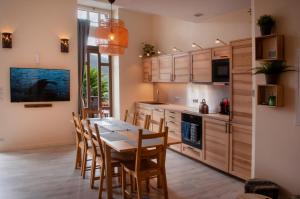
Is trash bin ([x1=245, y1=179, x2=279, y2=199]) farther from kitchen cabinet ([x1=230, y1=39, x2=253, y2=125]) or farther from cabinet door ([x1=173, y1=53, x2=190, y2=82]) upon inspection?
cabinet door ([x1=173, y1=53, x2=190, y2=82])

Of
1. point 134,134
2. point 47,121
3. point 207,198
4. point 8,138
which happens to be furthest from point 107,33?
point 8,138

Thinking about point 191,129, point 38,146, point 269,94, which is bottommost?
point 38,146

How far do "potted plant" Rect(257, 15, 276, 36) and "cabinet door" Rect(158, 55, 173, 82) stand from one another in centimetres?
300

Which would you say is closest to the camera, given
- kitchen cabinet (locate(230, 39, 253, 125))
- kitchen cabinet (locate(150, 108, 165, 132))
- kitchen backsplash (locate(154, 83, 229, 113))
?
kitchen cabinet (locate(230, 39, 253, 125))

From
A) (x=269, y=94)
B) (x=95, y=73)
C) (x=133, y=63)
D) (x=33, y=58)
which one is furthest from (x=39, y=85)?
(x=269, y=94)

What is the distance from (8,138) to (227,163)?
15.3ft

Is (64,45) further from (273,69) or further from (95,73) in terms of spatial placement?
(273,69)

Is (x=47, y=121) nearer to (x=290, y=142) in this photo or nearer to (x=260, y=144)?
(x=260, y=144)

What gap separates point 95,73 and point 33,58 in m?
1.68

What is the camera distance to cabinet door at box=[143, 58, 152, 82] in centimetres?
685

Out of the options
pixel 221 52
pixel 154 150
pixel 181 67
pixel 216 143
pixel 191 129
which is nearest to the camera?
pixel 154 150

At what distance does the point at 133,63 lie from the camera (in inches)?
279

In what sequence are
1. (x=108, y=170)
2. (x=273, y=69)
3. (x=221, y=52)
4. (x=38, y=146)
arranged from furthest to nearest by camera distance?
(x=38, y=146)
(x=221, y=52)
(x=108, y=170)
(x=273, y=69)

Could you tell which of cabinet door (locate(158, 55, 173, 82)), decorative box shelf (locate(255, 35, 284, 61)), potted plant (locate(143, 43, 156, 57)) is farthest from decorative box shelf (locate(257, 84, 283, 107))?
potted plant (locate(143, 43, 156, 57))
